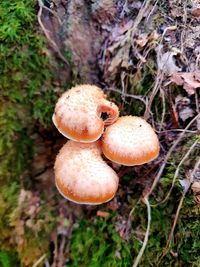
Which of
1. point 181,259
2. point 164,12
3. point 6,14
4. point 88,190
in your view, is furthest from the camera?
point 164,12

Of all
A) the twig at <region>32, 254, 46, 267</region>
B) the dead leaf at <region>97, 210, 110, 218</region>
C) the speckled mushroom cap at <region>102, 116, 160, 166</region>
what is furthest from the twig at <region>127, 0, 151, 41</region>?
the twig at <region>32, 254, 46, 267</region>

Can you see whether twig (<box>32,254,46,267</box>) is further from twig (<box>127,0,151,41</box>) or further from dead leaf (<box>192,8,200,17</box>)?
dead leaf (<box>192,8,200,17</box>)

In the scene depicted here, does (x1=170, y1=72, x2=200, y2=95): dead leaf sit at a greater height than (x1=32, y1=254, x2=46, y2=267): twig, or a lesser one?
greater

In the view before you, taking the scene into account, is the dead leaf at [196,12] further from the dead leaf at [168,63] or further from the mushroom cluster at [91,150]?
the mushroom cluster at [91,150]

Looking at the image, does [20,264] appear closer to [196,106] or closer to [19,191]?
[19,191]

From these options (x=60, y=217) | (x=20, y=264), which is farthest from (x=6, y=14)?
(x=20, y=264)

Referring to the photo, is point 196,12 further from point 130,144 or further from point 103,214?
point 103,214

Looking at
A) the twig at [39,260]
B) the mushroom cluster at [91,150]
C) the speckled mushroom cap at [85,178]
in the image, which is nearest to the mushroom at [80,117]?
the mushroom cluster at [91,150]
